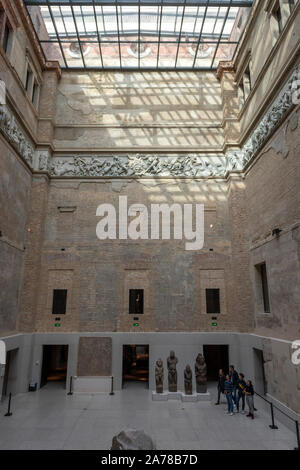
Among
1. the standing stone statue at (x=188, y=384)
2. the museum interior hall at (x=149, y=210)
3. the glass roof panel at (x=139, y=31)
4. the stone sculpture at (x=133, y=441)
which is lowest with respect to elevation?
the standing stone statue at (x=188, y=384)

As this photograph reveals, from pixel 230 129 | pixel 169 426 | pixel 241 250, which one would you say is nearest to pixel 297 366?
pixel 169 426

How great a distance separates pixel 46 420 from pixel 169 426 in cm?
402

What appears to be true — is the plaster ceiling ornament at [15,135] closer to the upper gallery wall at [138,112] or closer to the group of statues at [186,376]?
the upper gallery wall at [138,112]

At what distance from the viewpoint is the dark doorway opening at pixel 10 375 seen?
12969 millimetres

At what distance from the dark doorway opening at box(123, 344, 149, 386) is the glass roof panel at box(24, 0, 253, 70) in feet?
54.8

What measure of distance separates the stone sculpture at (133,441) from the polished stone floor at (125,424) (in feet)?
10.7

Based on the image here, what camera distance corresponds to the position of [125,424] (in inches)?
377

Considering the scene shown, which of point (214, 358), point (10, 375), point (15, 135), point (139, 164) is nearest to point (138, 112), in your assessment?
point (139, 164)

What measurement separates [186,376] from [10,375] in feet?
25.3

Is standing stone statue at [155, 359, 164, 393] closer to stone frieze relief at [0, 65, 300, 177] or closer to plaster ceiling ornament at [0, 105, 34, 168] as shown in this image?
stone frieze relief at [0, 65, 300, 177]

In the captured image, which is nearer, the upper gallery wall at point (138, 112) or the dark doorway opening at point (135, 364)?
the dark doorway opening at point (135, 364)

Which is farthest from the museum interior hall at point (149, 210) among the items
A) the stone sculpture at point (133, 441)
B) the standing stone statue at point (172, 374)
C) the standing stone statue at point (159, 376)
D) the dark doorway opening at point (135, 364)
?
the stone sculpture at point (133, 441)

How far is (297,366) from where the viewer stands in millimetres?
9492

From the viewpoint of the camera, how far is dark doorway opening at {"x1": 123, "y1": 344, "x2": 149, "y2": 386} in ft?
53.1
